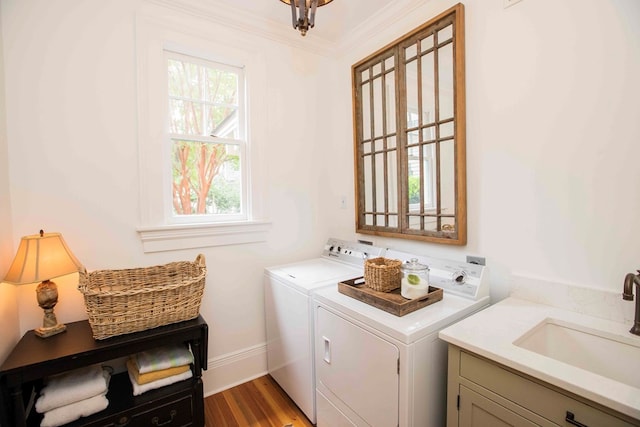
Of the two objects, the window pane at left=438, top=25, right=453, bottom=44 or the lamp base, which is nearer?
the lamp base

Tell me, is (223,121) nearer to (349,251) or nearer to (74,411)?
(349,251)

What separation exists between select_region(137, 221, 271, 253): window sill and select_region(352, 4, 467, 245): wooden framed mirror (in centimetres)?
87

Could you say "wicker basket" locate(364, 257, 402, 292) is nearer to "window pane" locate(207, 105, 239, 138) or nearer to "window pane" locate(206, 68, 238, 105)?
"window pane" locate(207, 105, 239, 138)

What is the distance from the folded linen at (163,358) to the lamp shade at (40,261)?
0.59 metres

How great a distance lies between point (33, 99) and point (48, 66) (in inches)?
7.8

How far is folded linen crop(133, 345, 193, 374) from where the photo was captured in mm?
1585

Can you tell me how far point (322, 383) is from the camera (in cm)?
167

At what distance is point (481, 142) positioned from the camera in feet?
5.44

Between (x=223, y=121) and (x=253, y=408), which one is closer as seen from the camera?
(x=253, y=408)

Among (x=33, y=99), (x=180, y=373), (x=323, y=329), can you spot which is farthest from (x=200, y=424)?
(x=33, y=99)

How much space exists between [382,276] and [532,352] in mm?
677

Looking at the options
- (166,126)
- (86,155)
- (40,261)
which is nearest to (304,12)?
(166,126)

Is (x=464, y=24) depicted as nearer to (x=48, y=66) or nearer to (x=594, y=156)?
(x=594, y=156)

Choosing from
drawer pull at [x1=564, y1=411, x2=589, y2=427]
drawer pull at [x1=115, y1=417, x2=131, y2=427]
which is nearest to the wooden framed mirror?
drawer pull at [x1=564, y1=411, x2=589, y2=427]
